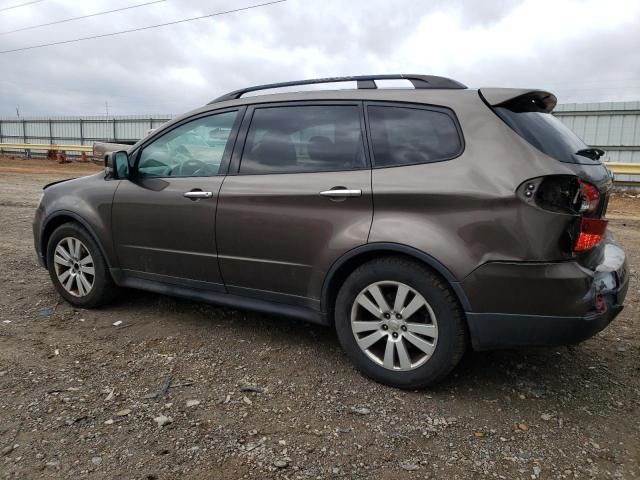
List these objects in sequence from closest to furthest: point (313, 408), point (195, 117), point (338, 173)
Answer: point (313, 408) < point (338, 173) < point (195, 117)

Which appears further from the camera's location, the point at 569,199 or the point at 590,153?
the point at 590,153

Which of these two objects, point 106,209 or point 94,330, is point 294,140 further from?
point 94,330

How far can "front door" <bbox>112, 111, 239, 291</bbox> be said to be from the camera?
3652 millimetres

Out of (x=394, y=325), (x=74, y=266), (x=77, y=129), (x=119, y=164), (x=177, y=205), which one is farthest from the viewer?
(x=77, y=129)

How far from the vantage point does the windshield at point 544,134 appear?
2766 millimetres

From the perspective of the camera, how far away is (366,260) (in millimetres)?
3074

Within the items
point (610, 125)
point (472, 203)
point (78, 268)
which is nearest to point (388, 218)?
point (472, 203)

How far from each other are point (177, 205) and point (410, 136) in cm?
174

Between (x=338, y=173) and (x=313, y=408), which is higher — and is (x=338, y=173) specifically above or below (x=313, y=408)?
above

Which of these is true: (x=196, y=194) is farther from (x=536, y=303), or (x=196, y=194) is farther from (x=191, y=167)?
(x=536, y=303)

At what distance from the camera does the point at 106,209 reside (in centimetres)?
413

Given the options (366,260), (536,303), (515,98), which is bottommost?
(536,303)

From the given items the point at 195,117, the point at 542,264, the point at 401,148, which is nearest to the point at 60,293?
the point at 195,117

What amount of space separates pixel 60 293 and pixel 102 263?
585 mm
